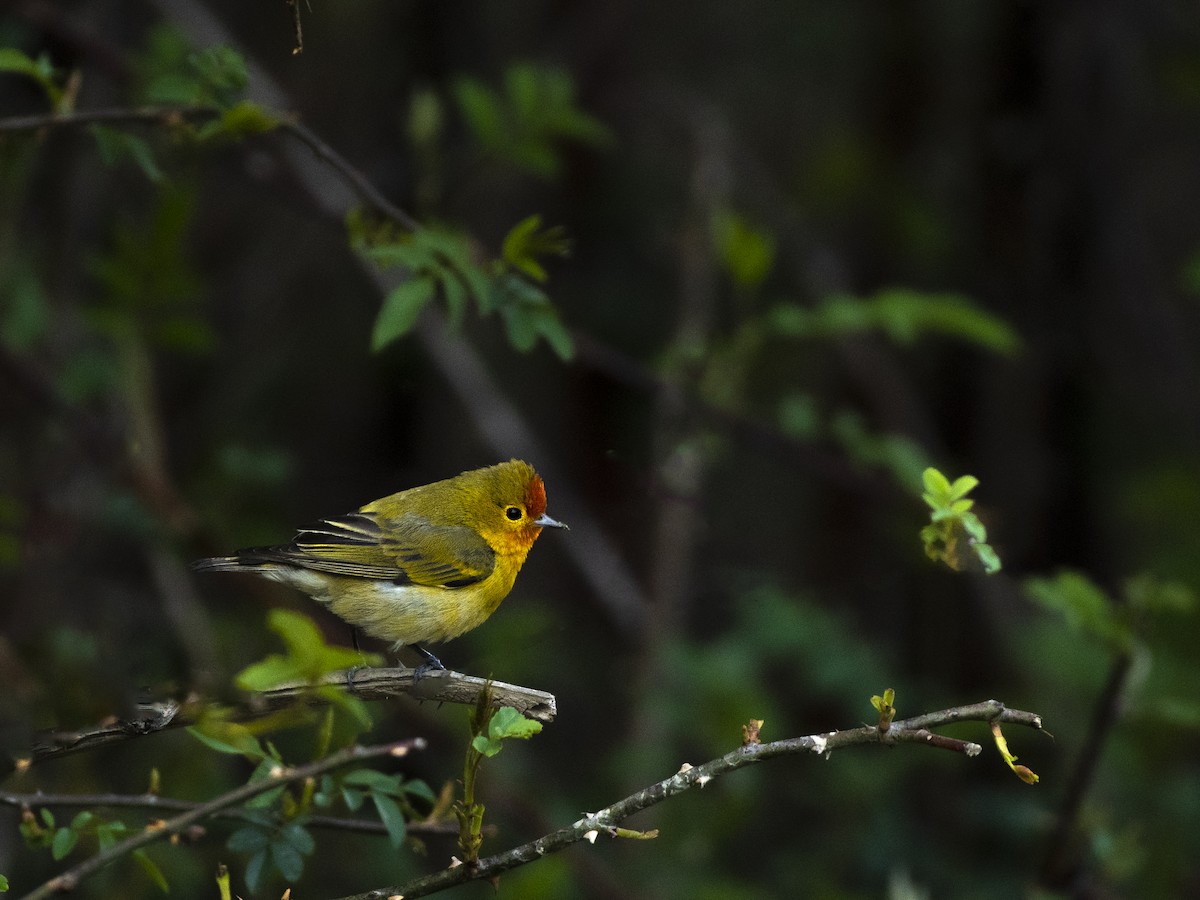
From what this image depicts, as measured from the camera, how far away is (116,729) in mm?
2221

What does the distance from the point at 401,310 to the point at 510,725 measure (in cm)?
101

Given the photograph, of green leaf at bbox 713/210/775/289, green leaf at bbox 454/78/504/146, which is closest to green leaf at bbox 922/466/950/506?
green leaf at bbox 713/210/775/289

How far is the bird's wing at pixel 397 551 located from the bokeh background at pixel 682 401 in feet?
1.69

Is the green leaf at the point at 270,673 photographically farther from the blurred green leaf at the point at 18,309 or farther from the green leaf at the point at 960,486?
the blurred green leaf at the point at 18,309

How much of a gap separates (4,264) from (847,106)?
24.7ft

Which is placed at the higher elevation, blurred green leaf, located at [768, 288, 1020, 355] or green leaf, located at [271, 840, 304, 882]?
blurred green leaf, located at [768, 288, 1020, 355]

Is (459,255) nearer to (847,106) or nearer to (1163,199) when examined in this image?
(847,106)

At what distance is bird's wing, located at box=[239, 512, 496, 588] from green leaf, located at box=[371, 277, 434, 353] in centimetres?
49

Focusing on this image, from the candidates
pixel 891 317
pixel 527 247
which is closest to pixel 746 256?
pixel 891 317

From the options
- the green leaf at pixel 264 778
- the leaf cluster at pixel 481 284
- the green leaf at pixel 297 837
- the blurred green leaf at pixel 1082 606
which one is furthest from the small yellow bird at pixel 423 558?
the blurred green leaf at pixel 1082 606

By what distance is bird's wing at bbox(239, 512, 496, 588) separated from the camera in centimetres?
305

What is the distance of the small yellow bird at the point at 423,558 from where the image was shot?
3.03 m

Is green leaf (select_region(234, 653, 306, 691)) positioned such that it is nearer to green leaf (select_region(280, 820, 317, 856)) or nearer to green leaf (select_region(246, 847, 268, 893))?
green leaf (select_region(246, 847, 268, 893))

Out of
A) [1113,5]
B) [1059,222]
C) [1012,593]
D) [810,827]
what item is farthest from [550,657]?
[1113,5]
